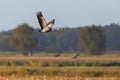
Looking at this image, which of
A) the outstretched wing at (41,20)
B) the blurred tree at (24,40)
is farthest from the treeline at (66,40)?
the outstretched wing at (41,20)

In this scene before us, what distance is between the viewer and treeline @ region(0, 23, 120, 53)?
4309cm

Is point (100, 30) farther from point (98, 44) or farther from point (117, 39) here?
point (117, 39)

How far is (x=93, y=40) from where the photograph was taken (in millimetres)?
44250

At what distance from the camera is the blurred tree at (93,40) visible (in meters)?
42.9

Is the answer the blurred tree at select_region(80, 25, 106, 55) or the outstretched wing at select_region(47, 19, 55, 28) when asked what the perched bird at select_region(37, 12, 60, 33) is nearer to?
the outstretched wing at select_region(47, 19, 55, 28)

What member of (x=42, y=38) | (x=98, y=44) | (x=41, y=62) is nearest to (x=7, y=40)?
(x=42, y=38)

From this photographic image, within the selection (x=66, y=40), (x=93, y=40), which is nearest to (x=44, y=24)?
(x=93, y=40)

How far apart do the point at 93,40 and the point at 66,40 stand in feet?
12.8

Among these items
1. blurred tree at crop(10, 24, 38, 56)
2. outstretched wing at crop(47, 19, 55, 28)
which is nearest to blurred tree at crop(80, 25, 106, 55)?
blurred tree at crop(10, 24, 38, 56)

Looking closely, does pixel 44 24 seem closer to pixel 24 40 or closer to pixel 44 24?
pixel 44 24

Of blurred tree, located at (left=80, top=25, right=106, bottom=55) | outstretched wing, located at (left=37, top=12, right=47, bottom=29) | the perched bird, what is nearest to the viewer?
the perched bird

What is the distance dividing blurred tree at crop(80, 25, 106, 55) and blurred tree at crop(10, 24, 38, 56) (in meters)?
4.22

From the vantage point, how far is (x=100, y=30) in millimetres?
43594

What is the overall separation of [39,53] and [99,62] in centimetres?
597
